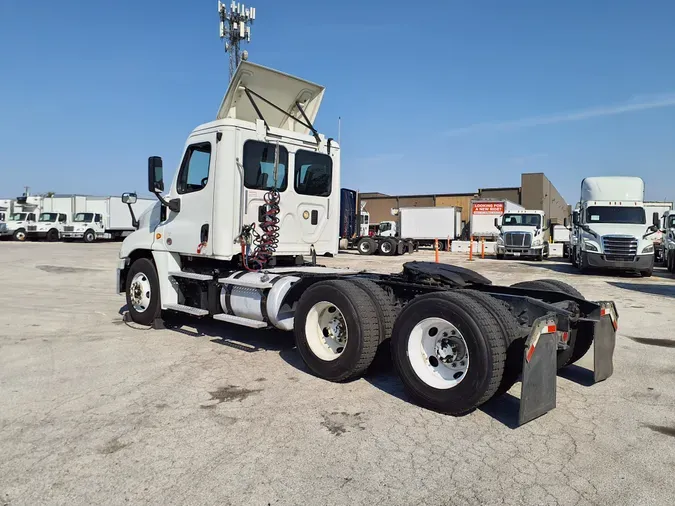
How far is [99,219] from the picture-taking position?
40188 millimetres

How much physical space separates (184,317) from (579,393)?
613 centimetres

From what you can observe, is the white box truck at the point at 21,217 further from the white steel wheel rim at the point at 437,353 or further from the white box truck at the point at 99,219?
the white steel wheel rim at the point at 437,353

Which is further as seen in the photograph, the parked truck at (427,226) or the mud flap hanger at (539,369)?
the parked truck at (427,226)

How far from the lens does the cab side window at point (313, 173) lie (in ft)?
25.0

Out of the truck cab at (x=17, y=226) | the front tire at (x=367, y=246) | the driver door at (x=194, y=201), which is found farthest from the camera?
→ the truck cab at (x=17, y=226)

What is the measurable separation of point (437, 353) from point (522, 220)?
25.3 metres

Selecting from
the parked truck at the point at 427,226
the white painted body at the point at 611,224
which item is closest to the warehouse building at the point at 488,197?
the parked truck at the point at 427,226

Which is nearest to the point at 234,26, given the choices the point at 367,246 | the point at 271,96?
the point at 367,246

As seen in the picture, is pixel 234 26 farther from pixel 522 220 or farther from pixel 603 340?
pixel 603 340

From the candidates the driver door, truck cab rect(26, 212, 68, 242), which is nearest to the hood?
the driver door

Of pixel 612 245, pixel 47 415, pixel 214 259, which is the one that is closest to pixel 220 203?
pixel 214 259

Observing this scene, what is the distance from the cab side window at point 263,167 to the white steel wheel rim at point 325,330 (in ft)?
7.43

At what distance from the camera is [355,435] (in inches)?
161

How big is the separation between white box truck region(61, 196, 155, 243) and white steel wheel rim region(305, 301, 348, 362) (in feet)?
117
